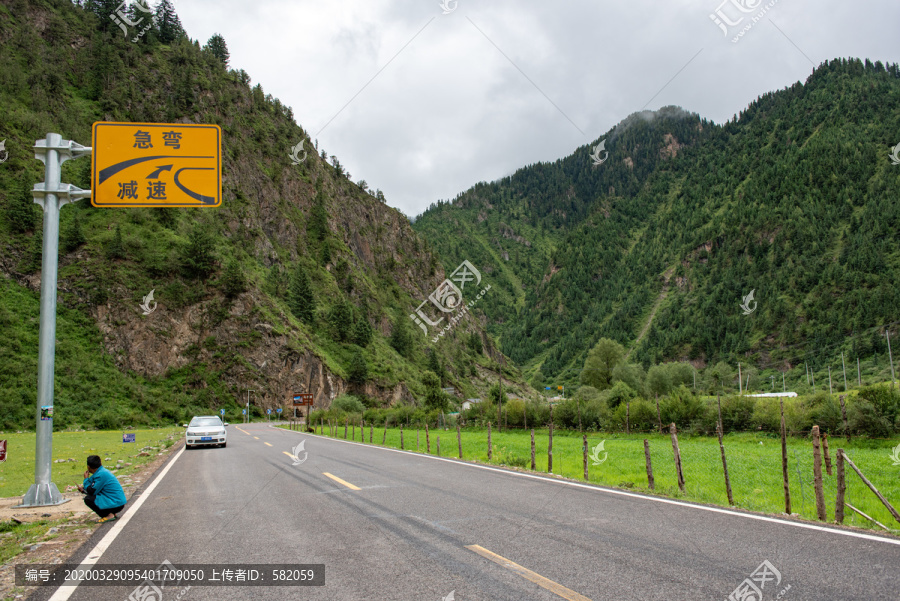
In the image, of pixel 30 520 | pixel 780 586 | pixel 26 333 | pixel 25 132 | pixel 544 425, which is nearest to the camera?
pixel 780 586

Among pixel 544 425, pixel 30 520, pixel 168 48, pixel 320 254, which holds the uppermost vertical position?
pixel 168 48

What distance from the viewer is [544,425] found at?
160ft

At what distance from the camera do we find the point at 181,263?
240ft

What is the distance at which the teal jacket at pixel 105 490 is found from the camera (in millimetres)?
8703

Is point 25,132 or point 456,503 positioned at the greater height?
point 25,132

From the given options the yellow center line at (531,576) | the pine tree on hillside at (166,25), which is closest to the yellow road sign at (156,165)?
the yellow center line at (531,576)

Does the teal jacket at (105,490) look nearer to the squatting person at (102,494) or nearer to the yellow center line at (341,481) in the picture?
the squatting person at (102,494)

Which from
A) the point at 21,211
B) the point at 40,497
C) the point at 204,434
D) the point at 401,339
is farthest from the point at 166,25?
the point at 40,497

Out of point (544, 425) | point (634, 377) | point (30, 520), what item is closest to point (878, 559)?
point (30, 520)

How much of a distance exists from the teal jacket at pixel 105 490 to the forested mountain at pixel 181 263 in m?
47.6

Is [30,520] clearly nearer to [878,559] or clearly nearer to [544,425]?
[878,559]

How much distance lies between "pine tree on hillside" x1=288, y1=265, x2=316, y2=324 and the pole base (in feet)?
276

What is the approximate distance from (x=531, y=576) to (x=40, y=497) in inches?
402

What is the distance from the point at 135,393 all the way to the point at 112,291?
51.4ft
